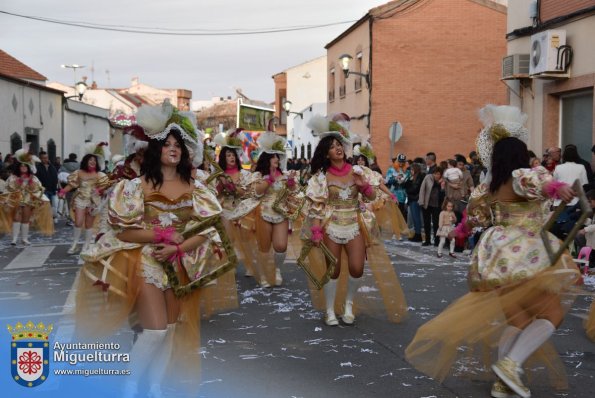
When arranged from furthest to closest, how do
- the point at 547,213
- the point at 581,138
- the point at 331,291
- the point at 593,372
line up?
1. the point at 581,138
2. the point at 331,291
3. the point at 593,372
4. the point at 547,213

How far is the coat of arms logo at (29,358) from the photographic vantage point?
552 cm

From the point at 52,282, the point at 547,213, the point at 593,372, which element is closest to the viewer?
the point at 547,213

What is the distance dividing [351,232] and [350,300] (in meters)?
0.73

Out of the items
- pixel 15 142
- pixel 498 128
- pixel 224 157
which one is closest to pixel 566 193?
pixel 498 128

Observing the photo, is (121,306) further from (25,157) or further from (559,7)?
(559,7)

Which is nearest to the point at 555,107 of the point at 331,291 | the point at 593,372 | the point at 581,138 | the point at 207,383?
the point at 581,138

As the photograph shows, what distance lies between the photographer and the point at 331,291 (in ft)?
28.2

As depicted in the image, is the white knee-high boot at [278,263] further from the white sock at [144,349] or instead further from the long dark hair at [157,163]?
the white sock at [144,349]

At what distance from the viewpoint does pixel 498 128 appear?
6.11 m

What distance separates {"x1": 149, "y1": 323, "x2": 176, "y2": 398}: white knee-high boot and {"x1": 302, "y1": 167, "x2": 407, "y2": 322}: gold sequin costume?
3.41 meters

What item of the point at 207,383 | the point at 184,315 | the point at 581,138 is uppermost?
the point at 581,138

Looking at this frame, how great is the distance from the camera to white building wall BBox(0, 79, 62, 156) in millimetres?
30234

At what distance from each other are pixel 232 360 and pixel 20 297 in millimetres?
4281

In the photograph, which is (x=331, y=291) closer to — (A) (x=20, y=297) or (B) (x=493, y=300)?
(B) (x=493, y=300)
